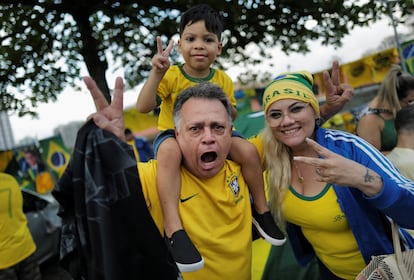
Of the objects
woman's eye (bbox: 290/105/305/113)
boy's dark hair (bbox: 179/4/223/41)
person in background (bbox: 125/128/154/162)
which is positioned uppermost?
boy's dark hair (bbox: 179/4/223/41)

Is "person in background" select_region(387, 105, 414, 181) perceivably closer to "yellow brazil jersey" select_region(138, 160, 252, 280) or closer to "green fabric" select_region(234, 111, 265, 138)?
"yellow brazil jersey" select_region(138, 160, 252, 280)

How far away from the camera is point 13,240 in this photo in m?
4.00

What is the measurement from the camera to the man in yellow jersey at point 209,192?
1.77 meters

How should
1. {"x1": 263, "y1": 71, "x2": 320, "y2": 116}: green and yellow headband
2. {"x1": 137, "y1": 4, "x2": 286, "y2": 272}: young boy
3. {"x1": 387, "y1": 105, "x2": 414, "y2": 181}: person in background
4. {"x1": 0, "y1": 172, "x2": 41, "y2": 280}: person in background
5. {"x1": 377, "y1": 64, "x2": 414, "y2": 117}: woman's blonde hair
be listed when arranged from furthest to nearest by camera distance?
{"x1": 0, "y1": 172, "x2": 41, "y2": 280}: person in background < {"x1": 377, "y1": 64, "x2": 414, "y2": 117}: woman's blonde hair < {"x1": 387, "y1": 105, "x2": 414, "y2": 181}: person in background < {"x1": 263, "y1": 71, "x2": 320, "y2": 116}: green and yellow headband < {"x1": 137, "y1": 4, "x2": 286, "y2": 272}: young boy

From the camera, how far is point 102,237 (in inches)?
54.6

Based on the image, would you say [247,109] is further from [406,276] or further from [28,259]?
[406,276]

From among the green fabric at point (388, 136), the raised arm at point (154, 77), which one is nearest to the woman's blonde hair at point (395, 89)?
the green fabric at point (388, 136)

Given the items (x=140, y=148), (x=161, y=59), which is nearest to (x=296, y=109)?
(x=161, y=59)

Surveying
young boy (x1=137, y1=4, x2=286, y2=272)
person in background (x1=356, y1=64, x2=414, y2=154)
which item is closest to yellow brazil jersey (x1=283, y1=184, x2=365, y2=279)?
young boy (x1=137, y1=4, x2=286, y2=272)

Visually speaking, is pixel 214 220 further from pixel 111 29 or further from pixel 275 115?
pixel 111 29

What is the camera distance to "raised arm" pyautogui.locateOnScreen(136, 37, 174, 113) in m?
1.97

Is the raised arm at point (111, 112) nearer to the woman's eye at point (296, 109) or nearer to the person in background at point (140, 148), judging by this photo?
the woman's eye at point (296, 109)

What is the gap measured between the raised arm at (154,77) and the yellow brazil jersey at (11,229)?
262 cm

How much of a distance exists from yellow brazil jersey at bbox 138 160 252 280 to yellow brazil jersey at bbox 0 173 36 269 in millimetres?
2837
